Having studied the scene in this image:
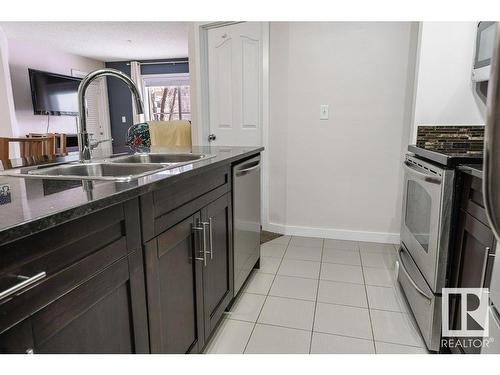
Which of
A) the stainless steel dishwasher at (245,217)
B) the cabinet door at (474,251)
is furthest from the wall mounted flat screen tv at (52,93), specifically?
the cabinet door at (474,251)

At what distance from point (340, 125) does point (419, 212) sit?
1.32 meters

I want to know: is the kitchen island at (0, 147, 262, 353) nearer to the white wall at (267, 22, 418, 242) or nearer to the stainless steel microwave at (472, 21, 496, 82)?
the stainless steel microwave at (472, 21, 496, 82)

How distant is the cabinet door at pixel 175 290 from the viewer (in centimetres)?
100

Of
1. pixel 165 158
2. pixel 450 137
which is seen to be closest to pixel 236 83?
pixel 165 158

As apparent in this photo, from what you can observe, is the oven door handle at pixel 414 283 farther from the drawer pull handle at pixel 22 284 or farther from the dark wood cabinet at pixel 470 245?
the drawer pull handle at pixel 22 284

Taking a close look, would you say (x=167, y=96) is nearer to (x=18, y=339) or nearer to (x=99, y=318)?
(x=99, y=318)

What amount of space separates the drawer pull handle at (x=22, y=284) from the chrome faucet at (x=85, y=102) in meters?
0.90

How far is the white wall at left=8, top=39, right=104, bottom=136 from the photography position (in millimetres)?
5621

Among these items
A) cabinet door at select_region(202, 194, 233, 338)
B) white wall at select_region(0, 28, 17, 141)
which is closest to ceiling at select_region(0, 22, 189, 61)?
white wall at select_region(0, 28, 17, 141)

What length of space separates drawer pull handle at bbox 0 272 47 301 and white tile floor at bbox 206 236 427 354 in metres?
1.11

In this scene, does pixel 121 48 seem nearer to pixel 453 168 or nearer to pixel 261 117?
pixel 261 117

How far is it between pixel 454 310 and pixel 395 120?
1.73 m

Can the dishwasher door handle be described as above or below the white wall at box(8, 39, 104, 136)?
below
